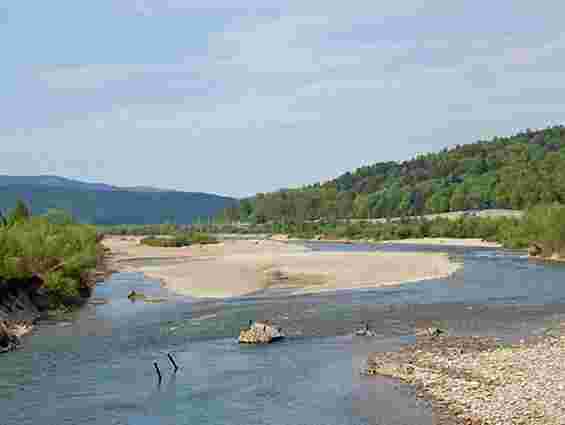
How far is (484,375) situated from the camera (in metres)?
29.5

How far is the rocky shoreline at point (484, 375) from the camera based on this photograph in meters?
24.1

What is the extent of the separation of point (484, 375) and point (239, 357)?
13.6 meters

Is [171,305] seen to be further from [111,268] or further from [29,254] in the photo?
[111,268]

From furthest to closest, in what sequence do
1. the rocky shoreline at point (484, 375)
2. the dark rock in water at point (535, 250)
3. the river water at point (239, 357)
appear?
the dark rock in water at point (535, 250), the river water at point (239, 357), the rocky shoreline at point (484, 375)

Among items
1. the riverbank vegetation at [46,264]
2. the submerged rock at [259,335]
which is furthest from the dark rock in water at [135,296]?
the submerged rock at [259,335]

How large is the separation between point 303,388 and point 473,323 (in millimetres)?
18605

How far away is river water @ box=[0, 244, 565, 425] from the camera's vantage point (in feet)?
88.2

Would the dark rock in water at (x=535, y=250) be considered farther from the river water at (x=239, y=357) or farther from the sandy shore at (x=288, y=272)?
the river water at (x=239, y=357)

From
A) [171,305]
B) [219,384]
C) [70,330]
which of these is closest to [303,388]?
[219,384]

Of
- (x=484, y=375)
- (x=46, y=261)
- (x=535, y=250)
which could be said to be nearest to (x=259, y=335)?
(x=484, y=375)

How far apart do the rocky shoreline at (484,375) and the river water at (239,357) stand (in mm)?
1156

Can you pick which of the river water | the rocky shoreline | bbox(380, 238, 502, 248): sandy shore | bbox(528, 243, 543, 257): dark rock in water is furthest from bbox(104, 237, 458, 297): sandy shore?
bbox(380, 238, 502, 248): sandy shore

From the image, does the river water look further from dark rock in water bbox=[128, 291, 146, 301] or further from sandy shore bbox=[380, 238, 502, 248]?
sandy shore bbox=[380, 238, 502, 248]

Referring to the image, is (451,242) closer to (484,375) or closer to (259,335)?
(259,335)
